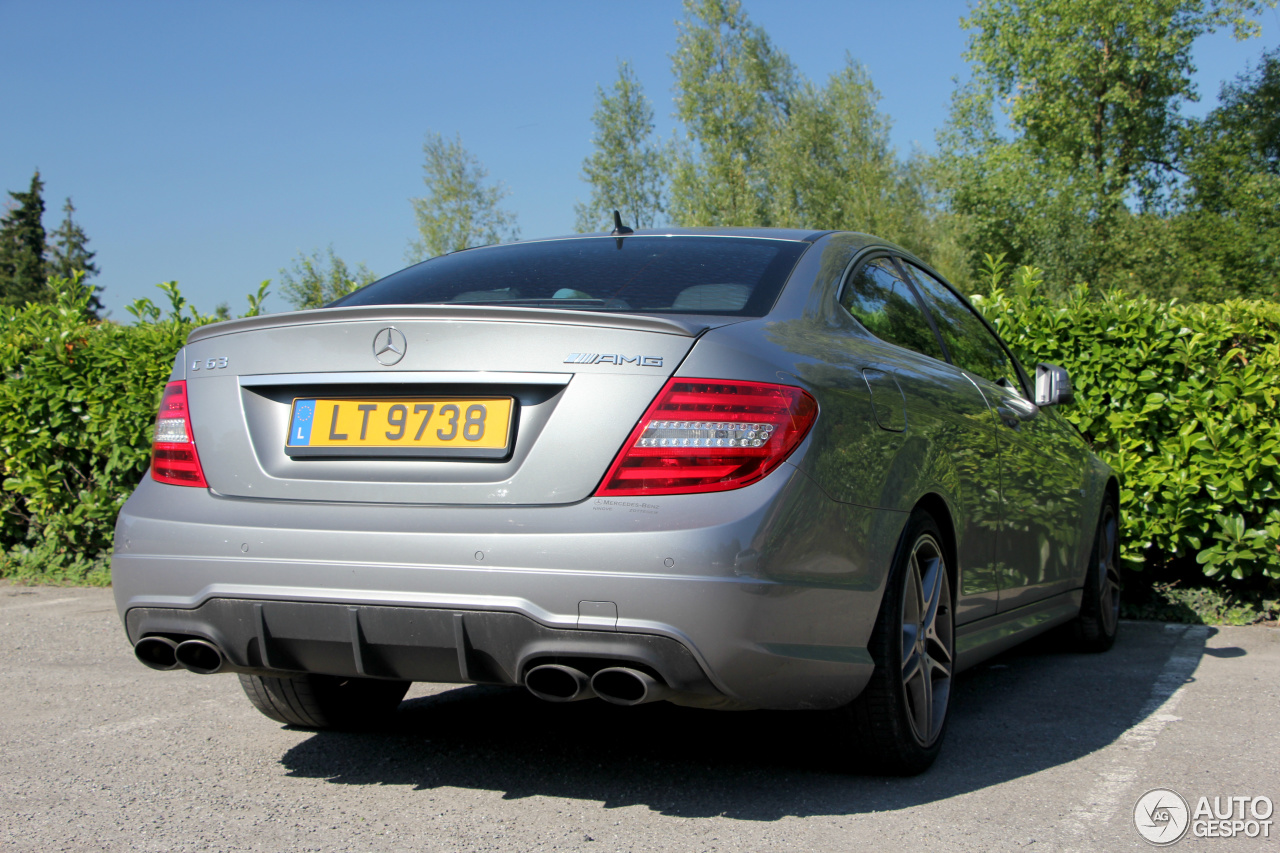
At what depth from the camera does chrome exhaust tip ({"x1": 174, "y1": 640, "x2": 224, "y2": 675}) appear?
2.77 m

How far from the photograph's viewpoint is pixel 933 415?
3.33 metres

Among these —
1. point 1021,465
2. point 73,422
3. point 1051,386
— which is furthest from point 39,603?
point 1051,386

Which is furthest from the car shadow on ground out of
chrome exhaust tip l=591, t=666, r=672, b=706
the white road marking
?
the white road marking

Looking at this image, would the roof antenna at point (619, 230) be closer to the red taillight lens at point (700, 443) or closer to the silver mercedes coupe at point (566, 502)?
the silver mercedes coupe at point (566, 502)

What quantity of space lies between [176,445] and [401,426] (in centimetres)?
67

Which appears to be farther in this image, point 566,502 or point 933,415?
point 933,415

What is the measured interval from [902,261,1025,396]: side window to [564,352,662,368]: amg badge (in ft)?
5.77

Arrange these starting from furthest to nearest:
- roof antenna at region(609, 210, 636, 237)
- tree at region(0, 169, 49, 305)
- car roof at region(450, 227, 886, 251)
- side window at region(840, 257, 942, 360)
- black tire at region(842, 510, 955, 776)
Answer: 1. tree at region(0, 169, 49, 305)
2. roof antenna at region(609, 210, 636, 237)
3. car roof at region(450, 227, 886, 251)
4. side window at region(840, 257, 942, 360)
5. black tire at region(842, 510, 955, 776)

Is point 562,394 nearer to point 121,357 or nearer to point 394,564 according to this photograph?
point 394,564

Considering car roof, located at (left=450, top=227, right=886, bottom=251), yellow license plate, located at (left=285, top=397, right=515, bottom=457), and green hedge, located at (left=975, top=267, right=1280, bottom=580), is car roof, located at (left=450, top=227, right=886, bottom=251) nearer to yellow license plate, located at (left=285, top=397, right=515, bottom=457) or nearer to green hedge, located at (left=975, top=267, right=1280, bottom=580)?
yellow license plate, located at (left=285, top=397, right=515, bottom=457)

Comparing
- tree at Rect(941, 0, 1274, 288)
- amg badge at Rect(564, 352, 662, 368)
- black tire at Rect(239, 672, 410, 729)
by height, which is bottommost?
black tire at Rect(239, 672, 410, 729)

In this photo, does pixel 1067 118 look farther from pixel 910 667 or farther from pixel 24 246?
pixel 24 246

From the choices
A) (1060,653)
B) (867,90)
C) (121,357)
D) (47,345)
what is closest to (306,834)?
(1060,653)

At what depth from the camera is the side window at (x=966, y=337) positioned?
13.3 feet
